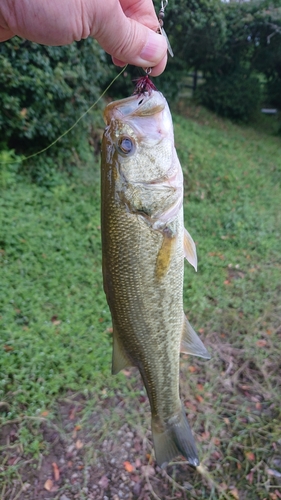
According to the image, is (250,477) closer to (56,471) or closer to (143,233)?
(56,471)

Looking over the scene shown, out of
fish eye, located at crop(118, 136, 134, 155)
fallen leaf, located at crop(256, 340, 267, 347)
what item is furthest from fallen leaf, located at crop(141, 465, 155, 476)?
fish eye, located at crop(118, 136, 134, 155)

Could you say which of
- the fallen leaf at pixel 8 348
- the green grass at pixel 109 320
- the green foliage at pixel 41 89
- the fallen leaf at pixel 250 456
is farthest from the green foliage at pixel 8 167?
the fallen leaf at pixel 250 456

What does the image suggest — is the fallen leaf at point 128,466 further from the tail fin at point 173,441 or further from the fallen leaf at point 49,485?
the tail fin at point 173,441

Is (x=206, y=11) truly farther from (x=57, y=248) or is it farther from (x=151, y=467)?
(x=151, y=467)

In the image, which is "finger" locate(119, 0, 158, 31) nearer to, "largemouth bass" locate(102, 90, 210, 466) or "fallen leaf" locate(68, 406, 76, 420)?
"largemouth bass" locate(102, 90, 210, 466)

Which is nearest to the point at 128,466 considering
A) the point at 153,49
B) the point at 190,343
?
the point at 190,343
